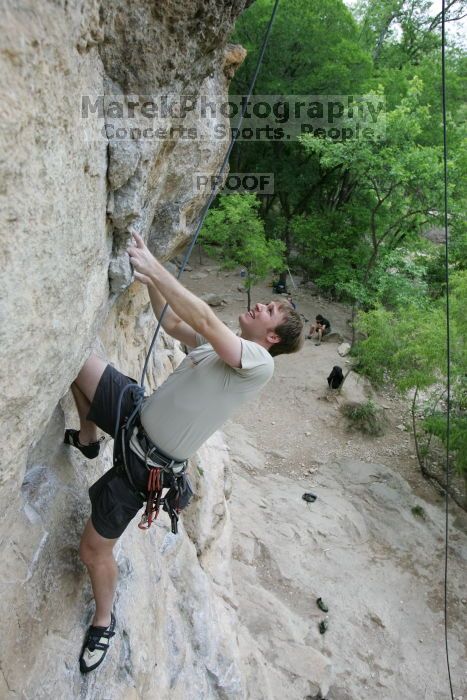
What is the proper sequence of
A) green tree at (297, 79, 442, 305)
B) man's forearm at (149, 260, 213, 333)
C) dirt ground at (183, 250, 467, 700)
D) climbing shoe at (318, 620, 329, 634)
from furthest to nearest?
green tree at (297, 79, 442, 305) < climbing shoe at (318, 620, 329, 634) < dirt ground at (183, 250, 467, 700) < man's forearm at (149, 260, 213, 333)

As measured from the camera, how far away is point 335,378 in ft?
40.8

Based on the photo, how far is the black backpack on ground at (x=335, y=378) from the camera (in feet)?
40.5

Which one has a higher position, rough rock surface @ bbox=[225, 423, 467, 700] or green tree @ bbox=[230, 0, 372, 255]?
green tree @ bbox=[230, 0, 372, 255]

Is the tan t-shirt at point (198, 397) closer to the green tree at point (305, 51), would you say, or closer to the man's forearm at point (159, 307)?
the man's forearm at point (159, 307)

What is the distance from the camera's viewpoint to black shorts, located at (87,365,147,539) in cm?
267

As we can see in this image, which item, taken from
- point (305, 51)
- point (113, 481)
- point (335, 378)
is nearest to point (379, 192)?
point (335, 378)

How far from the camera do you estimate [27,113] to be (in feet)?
5.09

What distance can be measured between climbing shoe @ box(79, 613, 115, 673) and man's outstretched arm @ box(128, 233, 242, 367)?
68.1 inches

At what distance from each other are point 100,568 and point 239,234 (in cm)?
1239

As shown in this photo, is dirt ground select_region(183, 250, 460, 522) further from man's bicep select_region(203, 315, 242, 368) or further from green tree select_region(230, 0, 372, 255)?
green tree select_region(230, 0, 372, 255)

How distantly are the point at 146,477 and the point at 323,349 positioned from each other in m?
12.8

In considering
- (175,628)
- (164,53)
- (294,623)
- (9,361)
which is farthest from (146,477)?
(294,623)

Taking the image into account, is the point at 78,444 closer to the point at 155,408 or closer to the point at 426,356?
the point at 155,408

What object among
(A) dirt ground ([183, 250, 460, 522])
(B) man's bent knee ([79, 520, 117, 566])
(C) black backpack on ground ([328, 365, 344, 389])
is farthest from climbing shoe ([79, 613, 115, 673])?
(C) black backpack on ground ([328, 365, 344, 389])
